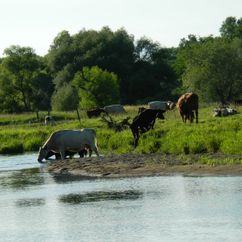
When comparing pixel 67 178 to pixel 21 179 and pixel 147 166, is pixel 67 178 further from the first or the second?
pixel 147 166

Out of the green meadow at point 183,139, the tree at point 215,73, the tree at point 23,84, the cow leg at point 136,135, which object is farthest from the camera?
the tree at point 23,84

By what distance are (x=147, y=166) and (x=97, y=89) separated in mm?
59427

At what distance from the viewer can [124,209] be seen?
80.2 ft

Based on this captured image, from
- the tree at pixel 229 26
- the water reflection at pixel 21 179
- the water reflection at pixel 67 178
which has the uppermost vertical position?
the tree at pixel 229 26

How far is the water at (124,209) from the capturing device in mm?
20828

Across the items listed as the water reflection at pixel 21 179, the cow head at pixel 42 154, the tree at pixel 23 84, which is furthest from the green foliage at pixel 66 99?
the water reflection at pixel 21 179

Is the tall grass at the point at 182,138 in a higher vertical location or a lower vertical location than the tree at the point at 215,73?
lower

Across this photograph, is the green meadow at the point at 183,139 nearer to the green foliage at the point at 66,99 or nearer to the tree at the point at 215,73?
the tree at the point at 215,73

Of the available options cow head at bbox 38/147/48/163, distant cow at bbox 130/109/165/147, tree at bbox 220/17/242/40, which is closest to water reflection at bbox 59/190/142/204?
distant cow at bbox 130/109/165/147

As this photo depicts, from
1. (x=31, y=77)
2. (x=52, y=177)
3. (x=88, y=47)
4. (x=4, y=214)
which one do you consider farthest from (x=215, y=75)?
(x=4, y=214)

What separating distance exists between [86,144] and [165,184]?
1293 cm

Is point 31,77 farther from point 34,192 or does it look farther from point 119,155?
point 34,192

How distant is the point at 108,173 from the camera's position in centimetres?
3438

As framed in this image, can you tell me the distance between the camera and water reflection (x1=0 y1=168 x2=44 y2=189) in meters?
33.0
